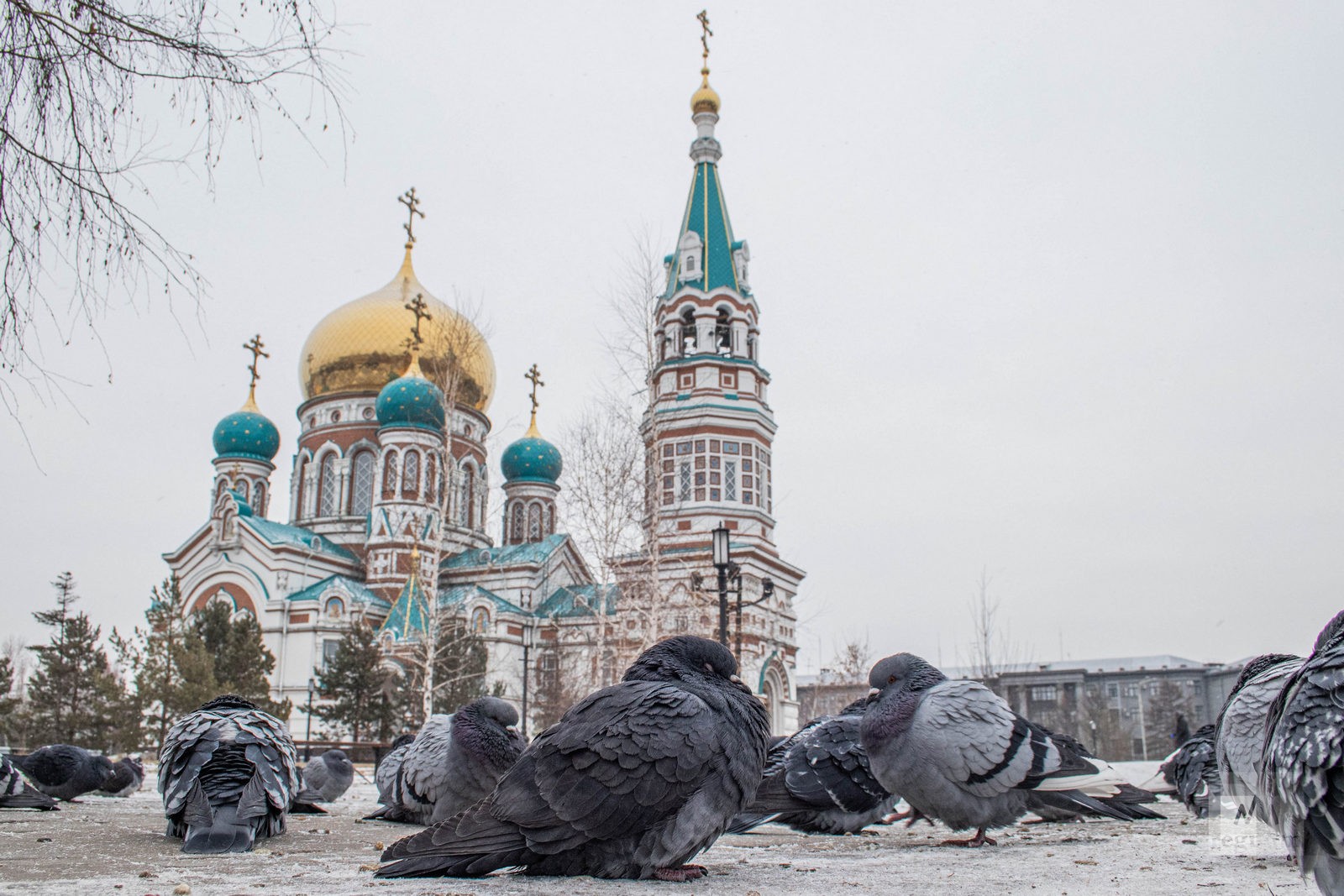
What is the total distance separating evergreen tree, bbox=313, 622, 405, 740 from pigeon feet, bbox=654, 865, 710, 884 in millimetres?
22989

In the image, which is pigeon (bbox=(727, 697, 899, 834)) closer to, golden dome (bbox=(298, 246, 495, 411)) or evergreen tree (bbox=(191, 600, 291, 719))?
evergreen tree (bbox=(191, 600, 291, 719))

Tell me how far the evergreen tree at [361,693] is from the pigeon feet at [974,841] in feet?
72.3

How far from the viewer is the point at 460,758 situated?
5.71m

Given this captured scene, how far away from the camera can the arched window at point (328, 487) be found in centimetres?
4219

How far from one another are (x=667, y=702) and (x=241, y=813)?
2.29 m

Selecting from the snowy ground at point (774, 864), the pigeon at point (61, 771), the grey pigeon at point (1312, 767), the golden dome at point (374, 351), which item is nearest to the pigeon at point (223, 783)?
the snowy ground at point (774, 864)

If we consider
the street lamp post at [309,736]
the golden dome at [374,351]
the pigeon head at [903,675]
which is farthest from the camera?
the golden dome at [374,351]

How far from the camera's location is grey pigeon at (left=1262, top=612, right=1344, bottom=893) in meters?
2.55

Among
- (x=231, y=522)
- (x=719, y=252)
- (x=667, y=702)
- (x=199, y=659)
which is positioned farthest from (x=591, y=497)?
(x=231, y=522)

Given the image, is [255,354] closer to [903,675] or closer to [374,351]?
[374,351]

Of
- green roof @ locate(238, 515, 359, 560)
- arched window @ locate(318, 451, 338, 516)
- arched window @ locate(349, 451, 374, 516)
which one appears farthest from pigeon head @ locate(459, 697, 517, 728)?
arched window @ locate(318, 451, 338, 516)

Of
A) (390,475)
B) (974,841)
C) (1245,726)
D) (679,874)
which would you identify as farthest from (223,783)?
(390,475)

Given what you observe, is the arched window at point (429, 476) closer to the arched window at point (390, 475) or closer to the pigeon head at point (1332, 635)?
the arched window at point (390, 475)

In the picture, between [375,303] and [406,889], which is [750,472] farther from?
[406,889]
